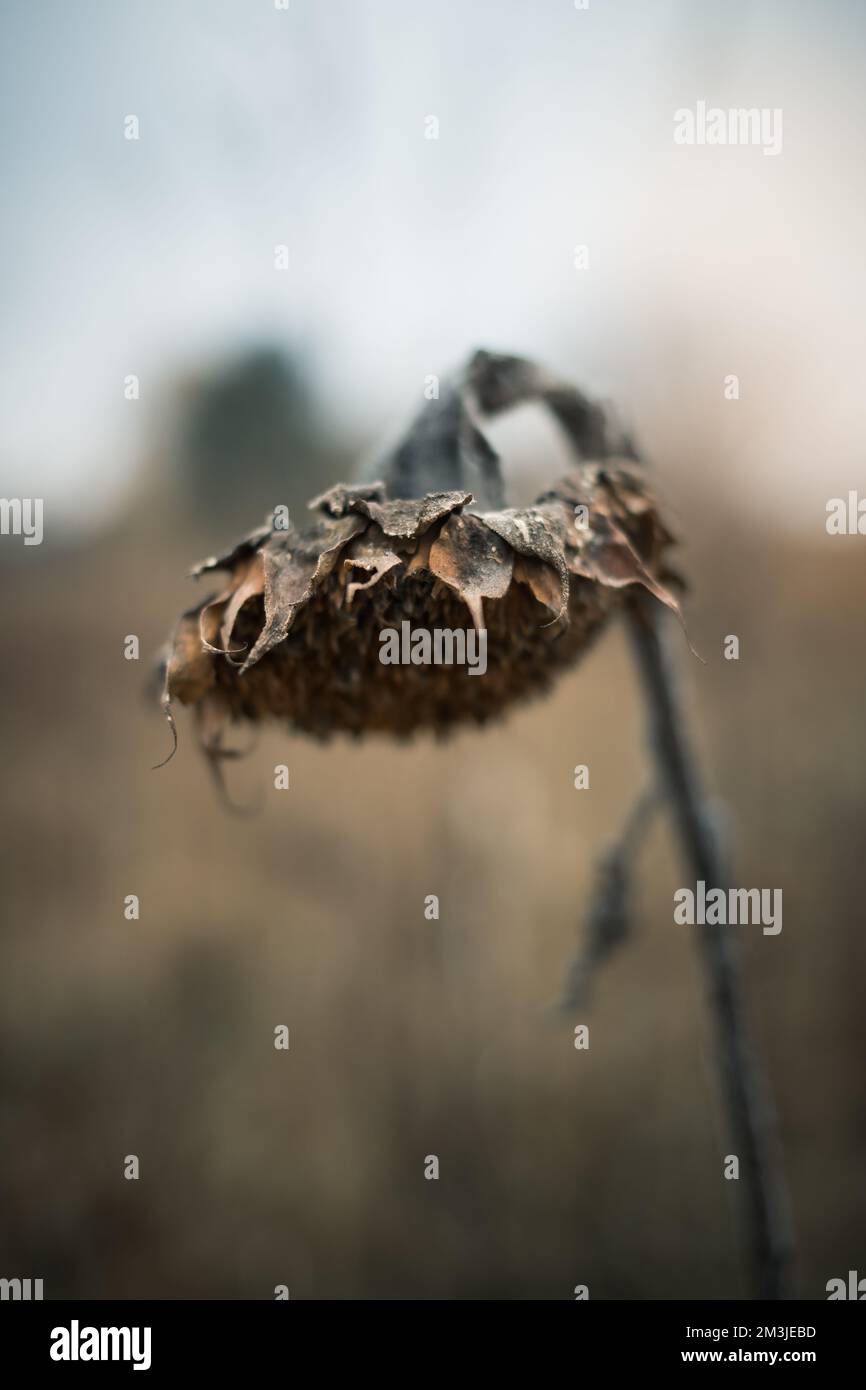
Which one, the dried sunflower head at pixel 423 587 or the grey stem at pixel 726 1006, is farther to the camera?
the grey stem at pixel 726 1006

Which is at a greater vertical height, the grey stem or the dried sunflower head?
the dried sunflower head

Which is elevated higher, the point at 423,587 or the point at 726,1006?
the point at 423,587

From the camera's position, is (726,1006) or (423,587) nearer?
(423,587)

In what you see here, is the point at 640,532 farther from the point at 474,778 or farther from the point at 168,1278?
the point at 168,1278

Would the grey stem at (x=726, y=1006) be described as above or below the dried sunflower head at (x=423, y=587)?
below
